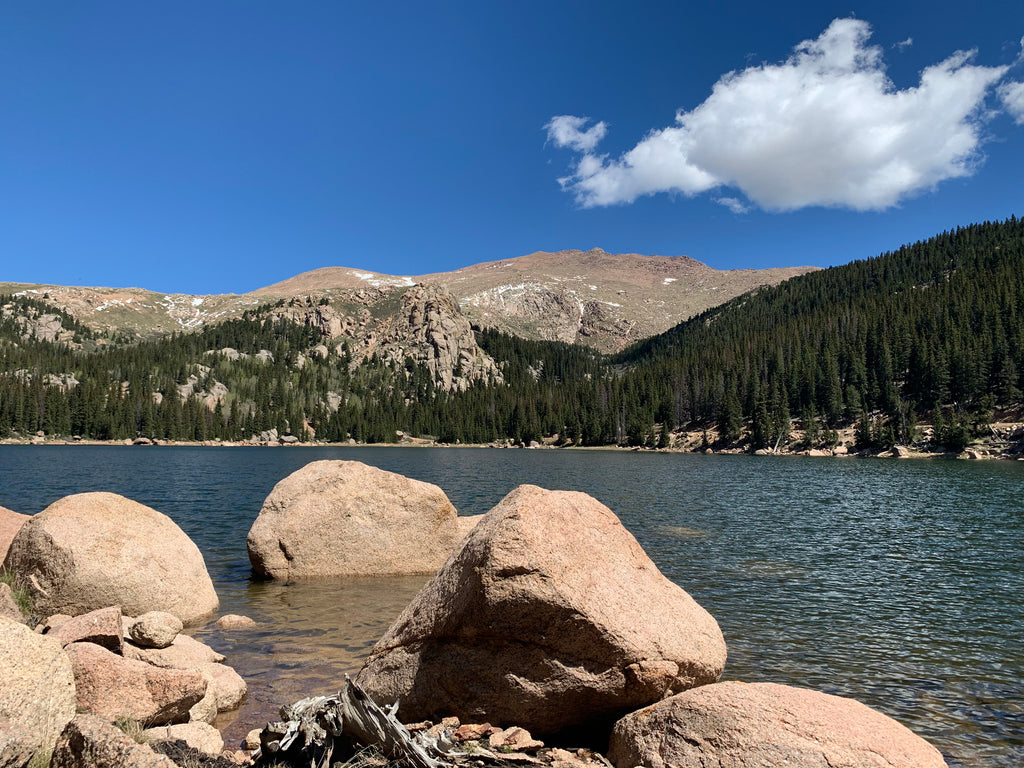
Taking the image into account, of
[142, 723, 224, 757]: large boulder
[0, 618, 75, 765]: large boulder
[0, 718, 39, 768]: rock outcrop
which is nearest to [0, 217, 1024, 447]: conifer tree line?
[142, 723, 224, 757]: large boulder

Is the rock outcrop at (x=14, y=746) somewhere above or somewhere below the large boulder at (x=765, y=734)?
above

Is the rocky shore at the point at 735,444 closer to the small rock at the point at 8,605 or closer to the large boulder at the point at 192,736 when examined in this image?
the large boulder at the point at 192,736

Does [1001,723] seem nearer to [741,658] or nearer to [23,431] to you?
[741,658]

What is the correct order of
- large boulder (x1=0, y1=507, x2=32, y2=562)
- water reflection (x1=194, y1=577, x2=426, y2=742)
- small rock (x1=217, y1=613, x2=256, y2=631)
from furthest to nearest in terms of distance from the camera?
large boulder (x1=0, y1=507, x2=32, y2=562)
small rock (x1=217, y1=613, x2=256, y2=631)
water reflection (x1=194, y1=577, x2=426, y2=742)

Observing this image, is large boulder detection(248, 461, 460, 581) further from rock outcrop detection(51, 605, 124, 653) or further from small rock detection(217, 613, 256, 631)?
rock outcrop detection(51, 605, 124, 653)

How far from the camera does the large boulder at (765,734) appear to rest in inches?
258

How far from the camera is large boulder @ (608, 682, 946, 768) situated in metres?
6.56

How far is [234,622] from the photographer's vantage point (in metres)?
15.2

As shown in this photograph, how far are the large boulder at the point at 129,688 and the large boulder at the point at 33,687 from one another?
1998 mm

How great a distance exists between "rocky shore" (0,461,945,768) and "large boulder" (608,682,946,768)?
20 millimetres

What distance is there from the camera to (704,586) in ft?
64.4

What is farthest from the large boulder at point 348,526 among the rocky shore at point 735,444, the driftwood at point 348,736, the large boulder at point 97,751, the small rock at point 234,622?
the rocky shore at point 735,444

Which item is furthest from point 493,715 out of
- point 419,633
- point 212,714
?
point 212,714

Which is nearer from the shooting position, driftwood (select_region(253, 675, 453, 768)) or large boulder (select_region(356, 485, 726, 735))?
driftwood (select_region(253, 675, 453, 768))
